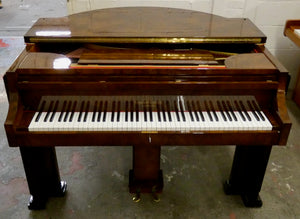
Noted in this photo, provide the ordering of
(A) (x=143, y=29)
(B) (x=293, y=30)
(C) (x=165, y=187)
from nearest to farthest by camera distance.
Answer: (A) (x=143, y=29) → (C) (x=165, y=187) → (B) (x=293, y=30)

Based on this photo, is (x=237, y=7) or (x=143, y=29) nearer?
(x=143, y=29)

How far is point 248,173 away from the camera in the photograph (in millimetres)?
1997

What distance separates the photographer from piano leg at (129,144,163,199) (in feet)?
6.15

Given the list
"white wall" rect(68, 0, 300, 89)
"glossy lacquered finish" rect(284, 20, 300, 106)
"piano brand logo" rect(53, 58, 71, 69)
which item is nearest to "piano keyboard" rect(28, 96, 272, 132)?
"piano brand logo" rect(53, 58, 71, 69)

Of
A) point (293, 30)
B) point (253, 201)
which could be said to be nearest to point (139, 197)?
point (253, 201)

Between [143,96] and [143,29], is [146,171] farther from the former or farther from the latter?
[143,29]

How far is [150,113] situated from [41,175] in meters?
0.88

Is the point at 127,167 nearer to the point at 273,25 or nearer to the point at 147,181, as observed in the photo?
the point at 147,181

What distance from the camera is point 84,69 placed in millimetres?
1463

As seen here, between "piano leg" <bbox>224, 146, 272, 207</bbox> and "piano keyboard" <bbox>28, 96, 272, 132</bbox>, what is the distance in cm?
39

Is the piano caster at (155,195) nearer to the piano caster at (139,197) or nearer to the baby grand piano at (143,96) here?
the piano caster at (139,197)

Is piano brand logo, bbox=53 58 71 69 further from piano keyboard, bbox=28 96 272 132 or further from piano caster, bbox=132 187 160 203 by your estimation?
piano caster, bbox=132 187 160 203

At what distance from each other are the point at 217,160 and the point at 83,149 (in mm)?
1112

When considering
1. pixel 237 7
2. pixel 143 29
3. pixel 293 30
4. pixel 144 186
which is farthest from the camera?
pixel 237 7
